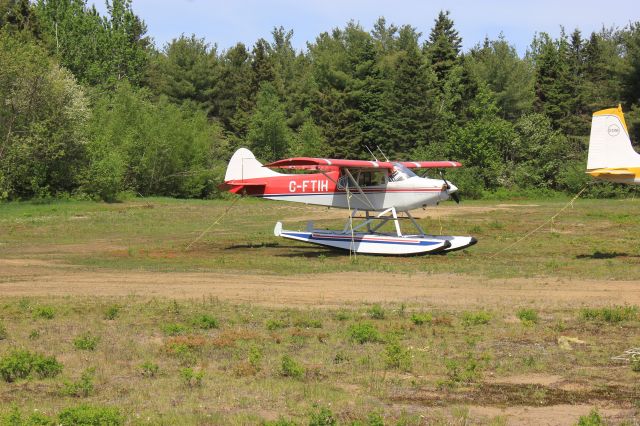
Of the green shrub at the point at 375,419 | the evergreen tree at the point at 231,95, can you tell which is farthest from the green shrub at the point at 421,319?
the evergreen tree at the point at 231,95

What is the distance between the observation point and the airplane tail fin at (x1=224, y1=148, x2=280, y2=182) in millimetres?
30344

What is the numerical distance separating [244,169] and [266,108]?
131 feet

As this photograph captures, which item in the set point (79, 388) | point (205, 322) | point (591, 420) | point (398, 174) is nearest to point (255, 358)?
point (79, 388)

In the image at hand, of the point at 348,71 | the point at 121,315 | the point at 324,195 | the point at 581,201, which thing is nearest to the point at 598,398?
the point at 121,315

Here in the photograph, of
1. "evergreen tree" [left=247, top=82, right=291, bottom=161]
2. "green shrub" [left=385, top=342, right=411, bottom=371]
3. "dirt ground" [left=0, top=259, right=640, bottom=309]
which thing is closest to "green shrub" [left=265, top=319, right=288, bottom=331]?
"dirt ground" [left=0, top=259, right=640, bottom=309]

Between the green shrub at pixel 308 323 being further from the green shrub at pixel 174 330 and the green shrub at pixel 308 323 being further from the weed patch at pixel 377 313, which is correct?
the green shrub at pixel 174 330

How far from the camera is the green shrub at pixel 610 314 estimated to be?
14891mm

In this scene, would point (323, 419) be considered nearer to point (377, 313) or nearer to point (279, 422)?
point (279, 422)

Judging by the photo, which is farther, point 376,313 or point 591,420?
point 376,313

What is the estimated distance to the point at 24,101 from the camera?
46.9 metres

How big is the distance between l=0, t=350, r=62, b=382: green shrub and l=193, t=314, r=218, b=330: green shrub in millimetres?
3369

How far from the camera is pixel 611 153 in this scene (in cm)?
2536

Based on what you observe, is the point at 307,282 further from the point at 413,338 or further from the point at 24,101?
the point at 24,101

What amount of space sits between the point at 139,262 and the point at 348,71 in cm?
5420
